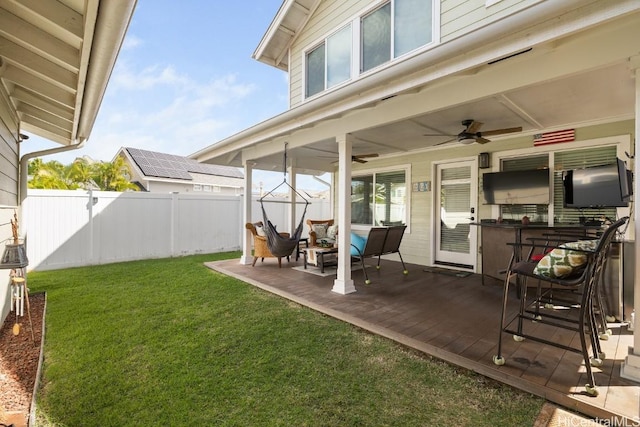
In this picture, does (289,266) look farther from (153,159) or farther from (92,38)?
(153,159)

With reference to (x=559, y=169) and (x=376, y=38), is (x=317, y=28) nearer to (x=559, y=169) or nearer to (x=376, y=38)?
(x=376, y=38)

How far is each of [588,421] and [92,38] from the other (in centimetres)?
397

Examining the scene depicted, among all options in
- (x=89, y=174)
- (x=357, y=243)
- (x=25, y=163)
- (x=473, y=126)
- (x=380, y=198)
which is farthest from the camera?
(x=89, y=174)

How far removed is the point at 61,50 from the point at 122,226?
6028mm

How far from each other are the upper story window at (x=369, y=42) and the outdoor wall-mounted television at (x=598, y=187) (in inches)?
123

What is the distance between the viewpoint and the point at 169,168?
16.8m

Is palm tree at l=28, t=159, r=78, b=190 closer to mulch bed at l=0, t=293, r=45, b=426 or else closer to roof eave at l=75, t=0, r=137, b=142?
mulch bed at l=0, t=293, r=45, b=426

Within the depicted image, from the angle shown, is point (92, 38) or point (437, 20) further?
point (437, 20)

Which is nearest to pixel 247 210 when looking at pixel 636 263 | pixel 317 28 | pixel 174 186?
pixel 317 28

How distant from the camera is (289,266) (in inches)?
255

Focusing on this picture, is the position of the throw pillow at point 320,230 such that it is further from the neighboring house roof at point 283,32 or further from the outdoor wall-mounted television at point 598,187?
the outdoor wall-mounted television at point 598,187

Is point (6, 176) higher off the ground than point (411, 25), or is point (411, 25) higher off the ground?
point (411, 25)

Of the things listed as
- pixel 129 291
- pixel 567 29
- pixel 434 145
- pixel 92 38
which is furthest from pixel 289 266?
pixel 567 29

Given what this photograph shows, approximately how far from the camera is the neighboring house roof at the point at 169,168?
15.8m
